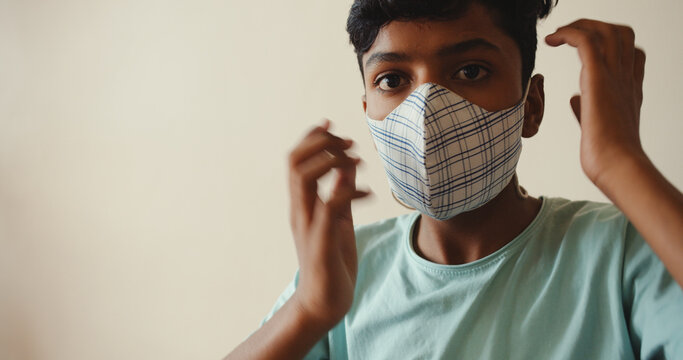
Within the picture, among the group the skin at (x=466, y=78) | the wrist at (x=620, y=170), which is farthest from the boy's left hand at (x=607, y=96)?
the skin at (x=466, y=78)

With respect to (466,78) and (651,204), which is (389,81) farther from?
(651,204)

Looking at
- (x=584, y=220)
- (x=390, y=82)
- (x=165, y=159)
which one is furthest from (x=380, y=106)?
(x=165, y=159)

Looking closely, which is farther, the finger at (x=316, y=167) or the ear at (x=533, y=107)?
the ear at (x=533, y=107)

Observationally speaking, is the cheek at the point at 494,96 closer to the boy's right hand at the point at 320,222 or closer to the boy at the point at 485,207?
the boy at the point at 485,207

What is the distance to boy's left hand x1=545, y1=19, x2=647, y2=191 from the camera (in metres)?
0.77

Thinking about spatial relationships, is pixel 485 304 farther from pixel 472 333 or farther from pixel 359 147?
pixel 359 147

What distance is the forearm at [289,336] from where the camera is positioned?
874 millimetres

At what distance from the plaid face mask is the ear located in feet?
0.22

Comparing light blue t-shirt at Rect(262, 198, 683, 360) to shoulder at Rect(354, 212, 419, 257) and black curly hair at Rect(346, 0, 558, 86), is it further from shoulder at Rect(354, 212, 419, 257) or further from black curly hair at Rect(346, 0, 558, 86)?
black curly hair at Rect(346, 0, 558, 86)

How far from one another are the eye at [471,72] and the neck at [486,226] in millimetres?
185

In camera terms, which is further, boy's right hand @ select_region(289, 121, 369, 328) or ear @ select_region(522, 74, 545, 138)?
ear @ select_region(522, 74, 545, 138)

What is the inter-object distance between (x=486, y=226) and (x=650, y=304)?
0.26 metres

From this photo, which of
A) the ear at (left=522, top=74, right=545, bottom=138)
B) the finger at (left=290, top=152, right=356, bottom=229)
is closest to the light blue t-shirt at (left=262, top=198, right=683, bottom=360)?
the ear at (left=522, top=74, right=545, bottom=138)

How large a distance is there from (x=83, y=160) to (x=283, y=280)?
0.78 m
